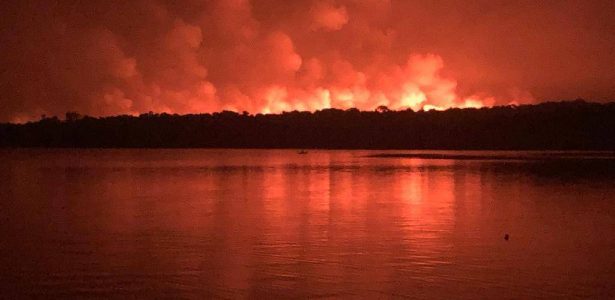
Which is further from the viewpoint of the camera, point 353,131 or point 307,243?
point 353,131

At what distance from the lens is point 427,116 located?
131m

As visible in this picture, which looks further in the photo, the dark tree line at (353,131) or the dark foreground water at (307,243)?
the dark tree line at (353,131)

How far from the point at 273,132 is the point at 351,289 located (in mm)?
129941

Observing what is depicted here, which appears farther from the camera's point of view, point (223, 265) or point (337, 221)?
point (337, 221)

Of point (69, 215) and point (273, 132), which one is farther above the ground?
point (273, 132)

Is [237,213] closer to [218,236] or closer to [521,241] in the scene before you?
[218,236]

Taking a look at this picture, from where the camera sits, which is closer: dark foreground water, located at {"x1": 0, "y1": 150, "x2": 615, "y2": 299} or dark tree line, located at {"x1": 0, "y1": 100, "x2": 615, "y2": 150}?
dark foreground water, located at {"x1": 0, "y1": 150, "x2": 615, "y2": 299}

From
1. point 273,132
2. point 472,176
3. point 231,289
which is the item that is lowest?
point 231,289

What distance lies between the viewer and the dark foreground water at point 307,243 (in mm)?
11461

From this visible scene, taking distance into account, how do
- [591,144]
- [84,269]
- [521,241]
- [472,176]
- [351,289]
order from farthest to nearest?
[591,144]
[472,176]
[521,241]
[84,269]
[351,289]

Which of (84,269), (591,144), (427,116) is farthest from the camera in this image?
(427,116)

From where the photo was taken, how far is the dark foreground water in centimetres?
1146

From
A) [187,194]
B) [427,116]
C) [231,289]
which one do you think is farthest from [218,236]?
[427,116]

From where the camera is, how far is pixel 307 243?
50.5ft
